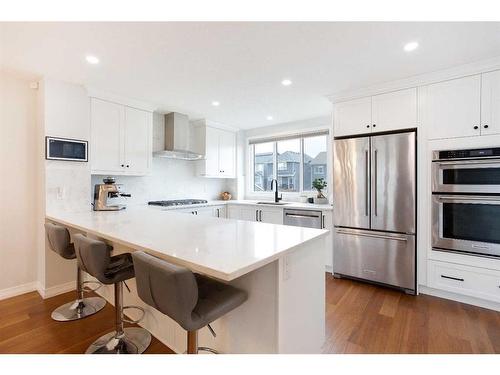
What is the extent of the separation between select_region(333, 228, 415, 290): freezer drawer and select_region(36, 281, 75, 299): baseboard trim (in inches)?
125

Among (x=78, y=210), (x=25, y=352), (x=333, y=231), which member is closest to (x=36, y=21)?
(x=78, y=210)

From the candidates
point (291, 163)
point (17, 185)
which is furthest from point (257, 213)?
point (17, 185)

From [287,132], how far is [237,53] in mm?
2653

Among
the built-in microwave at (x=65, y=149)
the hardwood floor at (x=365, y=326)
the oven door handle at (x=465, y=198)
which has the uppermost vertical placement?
the built-in microwave at (x=65, y=149)

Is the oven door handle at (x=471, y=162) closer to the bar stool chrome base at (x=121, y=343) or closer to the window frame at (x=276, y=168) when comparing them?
the window frame at (x=276, y=168)

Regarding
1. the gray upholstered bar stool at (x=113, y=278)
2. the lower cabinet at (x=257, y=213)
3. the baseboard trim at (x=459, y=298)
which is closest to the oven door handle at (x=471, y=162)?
the baseboard trim at (x=459, y=298)

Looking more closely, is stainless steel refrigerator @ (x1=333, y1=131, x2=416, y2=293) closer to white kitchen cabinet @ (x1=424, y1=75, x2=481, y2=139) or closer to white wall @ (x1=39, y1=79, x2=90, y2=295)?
white kitchen cabinet @ (x1=424, y1=75, x2=481, y2=139)

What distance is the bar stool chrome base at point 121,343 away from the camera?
1727 mm

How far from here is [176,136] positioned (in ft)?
13.1

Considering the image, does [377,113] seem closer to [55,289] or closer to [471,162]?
[471,162]

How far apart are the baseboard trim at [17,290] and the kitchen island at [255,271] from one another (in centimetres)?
168

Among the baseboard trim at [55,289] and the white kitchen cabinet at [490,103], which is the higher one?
the white kitchen cabinet at [490,103]
